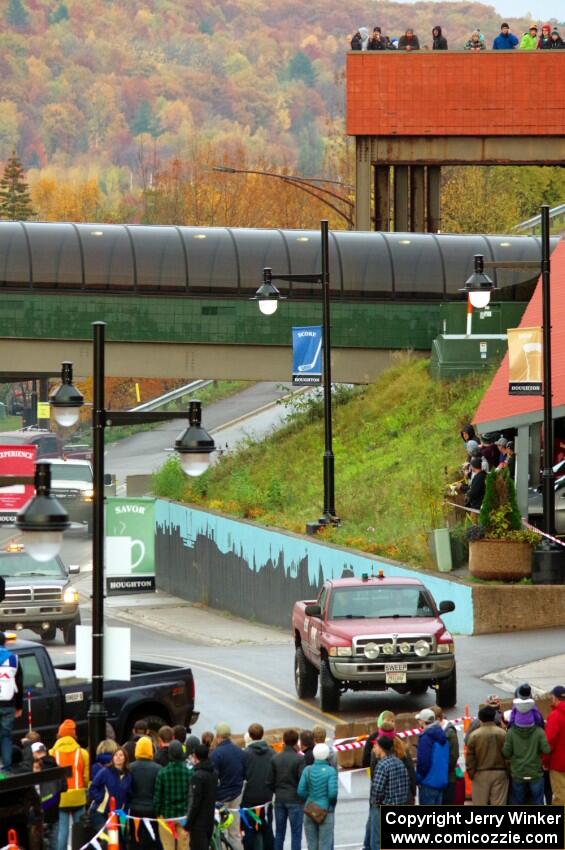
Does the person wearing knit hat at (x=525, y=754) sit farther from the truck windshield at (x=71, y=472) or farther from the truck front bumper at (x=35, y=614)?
the truck windshield at (x=71, y=472)

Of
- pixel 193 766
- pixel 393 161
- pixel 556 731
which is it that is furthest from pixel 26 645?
pixel 393 161

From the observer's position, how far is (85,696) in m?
19.3

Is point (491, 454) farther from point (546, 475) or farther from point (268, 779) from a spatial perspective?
point (268, 779)

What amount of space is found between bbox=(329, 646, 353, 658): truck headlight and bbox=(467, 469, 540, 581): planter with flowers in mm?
Result: 7363

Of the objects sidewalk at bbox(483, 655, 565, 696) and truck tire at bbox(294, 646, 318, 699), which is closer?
sidewalk at bbox(483, 655, 565, 696)

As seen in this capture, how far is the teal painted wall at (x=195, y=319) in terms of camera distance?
4819cm

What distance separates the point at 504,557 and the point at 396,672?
7415mm

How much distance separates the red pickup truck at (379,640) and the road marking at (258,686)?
0.34 meters

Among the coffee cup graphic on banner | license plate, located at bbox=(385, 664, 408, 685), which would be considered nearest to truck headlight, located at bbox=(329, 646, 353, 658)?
license plate, located at bbox=(385, 664, 408, 685)

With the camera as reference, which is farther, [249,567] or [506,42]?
[506,42]

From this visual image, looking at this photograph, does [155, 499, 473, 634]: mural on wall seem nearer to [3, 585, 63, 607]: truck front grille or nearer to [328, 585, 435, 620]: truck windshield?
[3, 585, 63, 607]: truck front grille

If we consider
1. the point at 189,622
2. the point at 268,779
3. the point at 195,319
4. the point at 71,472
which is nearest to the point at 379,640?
the point at 268,779

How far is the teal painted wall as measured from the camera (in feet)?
158

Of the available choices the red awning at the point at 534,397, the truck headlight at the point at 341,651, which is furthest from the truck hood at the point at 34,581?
the truck headlight at the point at 341,651
